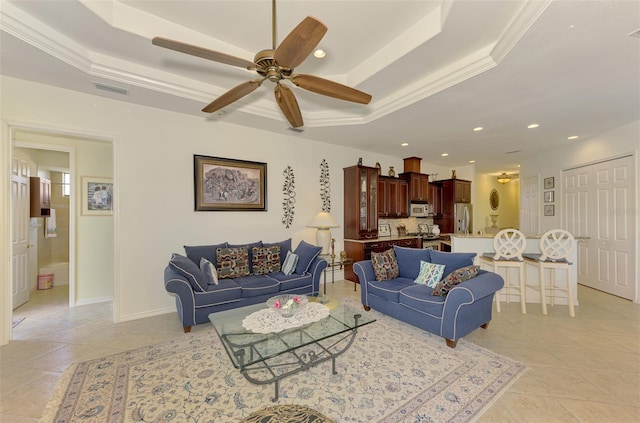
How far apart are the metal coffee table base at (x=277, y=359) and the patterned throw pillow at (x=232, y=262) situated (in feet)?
5.25

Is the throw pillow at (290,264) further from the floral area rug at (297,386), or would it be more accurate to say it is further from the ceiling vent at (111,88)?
the ceiling vent at (111,88)

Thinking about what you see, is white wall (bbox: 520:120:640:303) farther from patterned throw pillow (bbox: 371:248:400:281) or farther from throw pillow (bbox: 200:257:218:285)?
throw pillow (bbox: 200:257:218:285)

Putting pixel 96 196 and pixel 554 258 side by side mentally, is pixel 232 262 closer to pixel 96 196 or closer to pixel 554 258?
pixel 96 196

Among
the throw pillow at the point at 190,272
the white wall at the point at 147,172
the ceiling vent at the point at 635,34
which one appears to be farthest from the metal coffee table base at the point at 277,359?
the ceiling vent at the point at 635,34

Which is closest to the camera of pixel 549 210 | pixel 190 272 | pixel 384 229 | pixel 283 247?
pixel 190 272

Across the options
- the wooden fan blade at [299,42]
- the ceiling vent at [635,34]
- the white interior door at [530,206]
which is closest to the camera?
the wooden fan blade at [299,42]

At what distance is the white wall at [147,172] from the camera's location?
3.08 m

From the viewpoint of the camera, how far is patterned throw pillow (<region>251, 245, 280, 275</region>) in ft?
13.1

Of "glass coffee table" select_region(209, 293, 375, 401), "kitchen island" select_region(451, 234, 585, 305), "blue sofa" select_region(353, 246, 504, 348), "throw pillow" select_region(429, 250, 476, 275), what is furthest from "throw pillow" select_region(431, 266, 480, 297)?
"kitchen island" select_region(451, 234, 585, 305)

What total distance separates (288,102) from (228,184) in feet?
7.65

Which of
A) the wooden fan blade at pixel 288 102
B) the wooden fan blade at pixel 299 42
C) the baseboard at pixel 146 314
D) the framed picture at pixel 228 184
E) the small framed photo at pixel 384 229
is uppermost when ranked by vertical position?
the wooden fan blade at pixel 299 42

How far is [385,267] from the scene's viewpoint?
373 centimetres

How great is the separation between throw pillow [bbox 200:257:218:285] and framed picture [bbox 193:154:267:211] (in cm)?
95

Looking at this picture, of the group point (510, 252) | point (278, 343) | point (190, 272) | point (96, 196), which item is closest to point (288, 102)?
point (278, 343)
